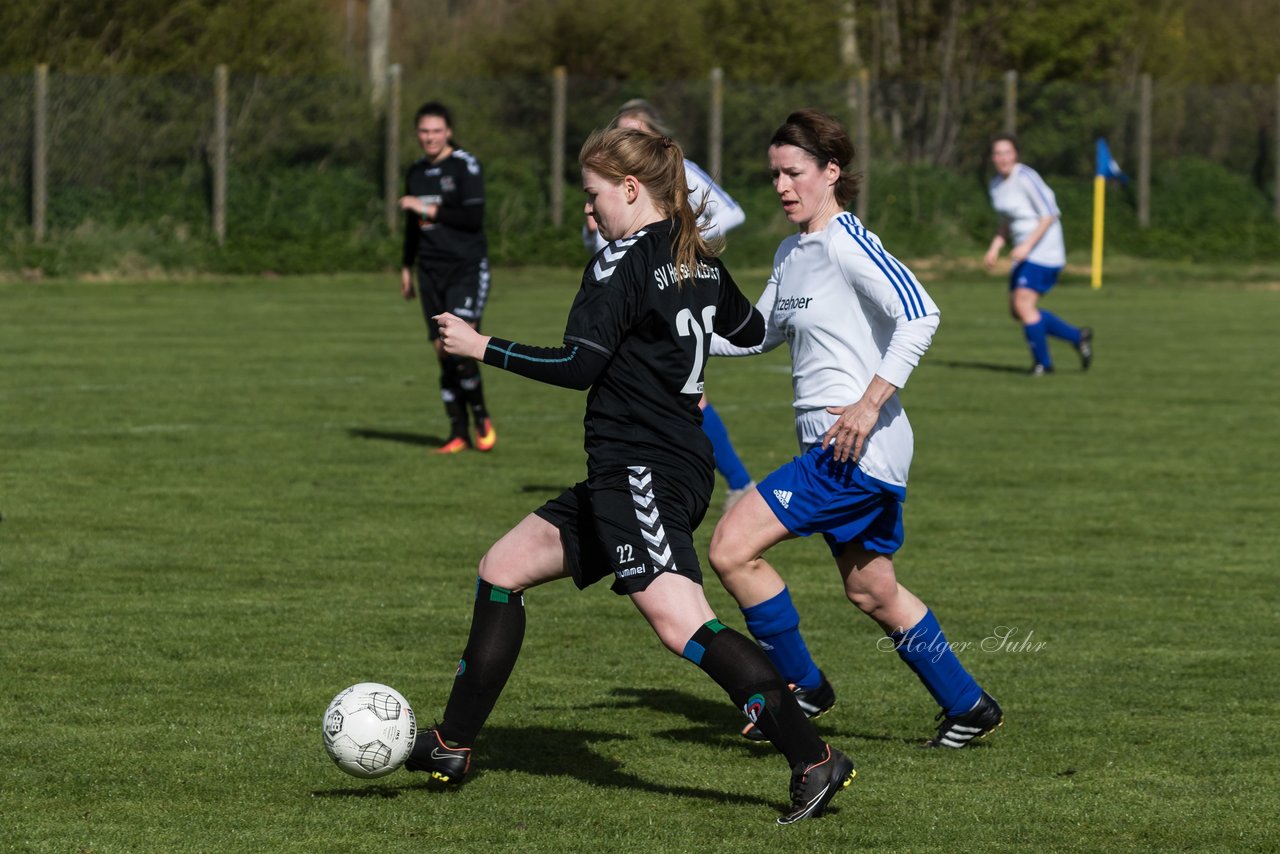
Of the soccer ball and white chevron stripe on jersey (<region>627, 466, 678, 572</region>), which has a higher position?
white chevron stripe on jersey (<region>627, 466, 678, 572</region>)

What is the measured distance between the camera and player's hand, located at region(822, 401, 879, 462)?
18.1 feet

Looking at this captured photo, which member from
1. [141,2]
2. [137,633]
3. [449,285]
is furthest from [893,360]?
[141,2]

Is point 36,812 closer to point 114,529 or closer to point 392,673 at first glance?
point 392,673

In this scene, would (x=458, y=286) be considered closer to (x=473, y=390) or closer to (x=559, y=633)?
(x=473, y=390)

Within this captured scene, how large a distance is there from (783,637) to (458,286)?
7.29 metres

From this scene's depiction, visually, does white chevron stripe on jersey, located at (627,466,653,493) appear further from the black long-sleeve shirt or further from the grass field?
the grass field

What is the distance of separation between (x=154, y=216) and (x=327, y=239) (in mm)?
→ 2713

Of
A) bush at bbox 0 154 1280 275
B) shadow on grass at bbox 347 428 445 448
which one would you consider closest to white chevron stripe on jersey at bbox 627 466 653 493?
shadow on grass at bbox 347 428 445 448

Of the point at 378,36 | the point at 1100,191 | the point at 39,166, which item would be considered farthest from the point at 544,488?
the point at 378,36

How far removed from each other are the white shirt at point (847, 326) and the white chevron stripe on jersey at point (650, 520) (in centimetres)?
73

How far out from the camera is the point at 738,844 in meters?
4.89

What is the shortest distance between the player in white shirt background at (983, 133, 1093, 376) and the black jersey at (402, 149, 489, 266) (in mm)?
6483

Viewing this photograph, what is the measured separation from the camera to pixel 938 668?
5.90m

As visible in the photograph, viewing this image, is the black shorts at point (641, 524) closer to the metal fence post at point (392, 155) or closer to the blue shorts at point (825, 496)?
the blue shorts at point (825, 496)
